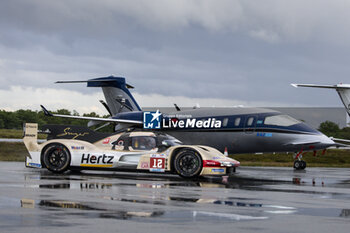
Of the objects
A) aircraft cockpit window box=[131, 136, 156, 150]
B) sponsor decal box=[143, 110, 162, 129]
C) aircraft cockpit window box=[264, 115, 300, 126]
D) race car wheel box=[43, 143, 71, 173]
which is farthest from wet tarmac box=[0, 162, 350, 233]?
sponsor decal box=[143, 110, 162, 129]

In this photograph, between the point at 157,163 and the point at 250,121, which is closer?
the point at 157,163

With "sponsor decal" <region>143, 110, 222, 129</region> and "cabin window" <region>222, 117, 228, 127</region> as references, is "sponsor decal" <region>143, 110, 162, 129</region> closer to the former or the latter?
"sponsor decal" <region>143, 110, 222, 129</region>

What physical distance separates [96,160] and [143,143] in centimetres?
146

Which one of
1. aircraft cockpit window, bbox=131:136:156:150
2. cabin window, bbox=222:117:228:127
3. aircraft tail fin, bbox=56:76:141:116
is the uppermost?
aircraft tail fin, bbox=56:76:141:116

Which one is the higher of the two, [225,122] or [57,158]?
[225,122]

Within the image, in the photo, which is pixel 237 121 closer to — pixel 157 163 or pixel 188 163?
pixel 188 163

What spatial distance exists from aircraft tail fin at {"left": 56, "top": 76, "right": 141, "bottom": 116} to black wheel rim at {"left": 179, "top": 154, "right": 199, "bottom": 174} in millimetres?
23020

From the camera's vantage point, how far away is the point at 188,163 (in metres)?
17.6

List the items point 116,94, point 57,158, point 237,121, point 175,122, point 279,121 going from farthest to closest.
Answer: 1. point 116,94
2. point 175,122
3. point 237,121
4. point 279,121
5. point 57,158

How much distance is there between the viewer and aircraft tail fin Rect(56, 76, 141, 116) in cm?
4041

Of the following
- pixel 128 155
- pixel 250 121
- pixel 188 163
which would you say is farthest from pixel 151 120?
pixel 188 163

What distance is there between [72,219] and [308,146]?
21521 millimetres

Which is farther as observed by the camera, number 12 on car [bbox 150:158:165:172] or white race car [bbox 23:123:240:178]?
number 12 on car [bbox 150:158:165:172]

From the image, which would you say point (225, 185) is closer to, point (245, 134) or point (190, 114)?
point (245, 134)
